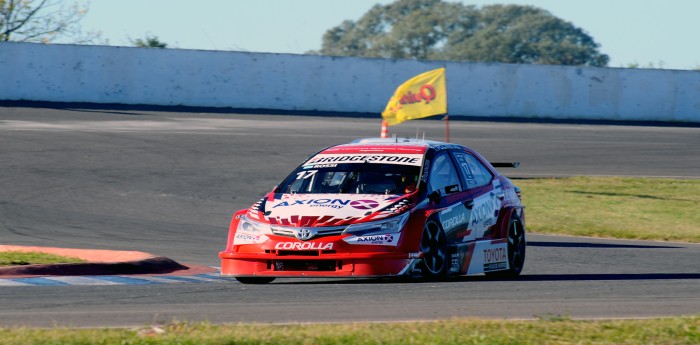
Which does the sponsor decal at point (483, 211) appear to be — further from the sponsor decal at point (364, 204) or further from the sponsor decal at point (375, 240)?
the sponsor decal at point (375, 240)

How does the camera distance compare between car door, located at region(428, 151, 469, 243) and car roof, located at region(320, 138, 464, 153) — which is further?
car roof, located at region(320, 138, 464, 153)

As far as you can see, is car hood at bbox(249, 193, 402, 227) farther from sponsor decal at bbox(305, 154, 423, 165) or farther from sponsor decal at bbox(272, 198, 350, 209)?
sponsor decal at bbox(305, 154, 423, 165)

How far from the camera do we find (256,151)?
94.0 feet

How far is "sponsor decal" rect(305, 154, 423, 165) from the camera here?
37.3 ft

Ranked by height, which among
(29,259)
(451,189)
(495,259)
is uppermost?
(451,189)

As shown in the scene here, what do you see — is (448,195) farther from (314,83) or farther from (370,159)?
(314,83)

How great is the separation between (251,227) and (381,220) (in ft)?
3.77

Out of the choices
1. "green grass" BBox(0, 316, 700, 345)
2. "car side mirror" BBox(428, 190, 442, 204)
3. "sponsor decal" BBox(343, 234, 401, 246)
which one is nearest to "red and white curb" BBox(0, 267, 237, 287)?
"sponsor decal" BBox(343, 234, 401, 246)

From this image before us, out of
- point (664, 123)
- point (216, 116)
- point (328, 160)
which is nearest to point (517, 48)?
point (664, 123)

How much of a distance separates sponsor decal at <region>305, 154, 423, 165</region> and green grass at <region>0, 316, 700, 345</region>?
148 inches

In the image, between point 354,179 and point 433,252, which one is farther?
point 354,179

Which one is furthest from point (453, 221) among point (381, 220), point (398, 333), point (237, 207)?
point (237, 207)

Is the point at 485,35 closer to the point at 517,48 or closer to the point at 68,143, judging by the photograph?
the point at 517,48

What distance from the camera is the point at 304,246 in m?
10.3
